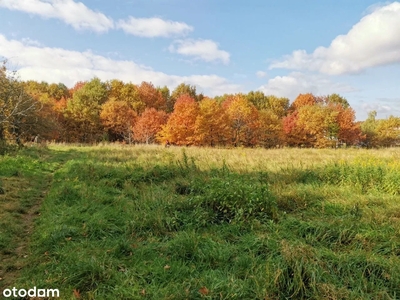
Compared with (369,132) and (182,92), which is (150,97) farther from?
(369,132)

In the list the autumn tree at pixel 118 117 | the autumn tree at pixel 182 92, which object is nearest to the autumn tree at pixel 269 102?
the autumn tree at pixel 182 92

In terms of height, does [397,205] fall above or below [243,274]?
above

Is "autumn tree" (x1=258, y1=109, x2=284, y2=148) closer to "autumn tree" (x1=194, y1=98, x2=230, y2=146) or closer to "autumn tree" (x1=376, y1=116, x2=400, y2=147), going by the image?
"autumn tree" (x1=194, y1=98, x2=230, y2=146)

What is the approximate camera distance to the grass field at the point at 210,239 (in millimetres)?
Result: 3762

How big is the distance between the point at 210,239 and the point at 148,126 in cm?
4262

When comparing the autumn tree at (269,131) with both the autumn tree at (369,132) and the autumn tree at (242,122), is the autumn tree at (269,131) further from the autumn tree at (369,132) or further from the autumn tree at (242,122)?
the autumn tree at (369,132)

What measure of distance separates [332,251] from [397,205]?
10.1ft

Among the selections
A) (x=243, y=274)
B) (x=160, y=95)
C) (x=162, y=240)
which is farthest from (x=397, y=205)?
(x=160, y=95)

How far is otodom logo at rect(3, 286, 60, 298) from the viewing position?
3.76 m

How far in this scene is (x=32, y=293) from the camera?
380 cm

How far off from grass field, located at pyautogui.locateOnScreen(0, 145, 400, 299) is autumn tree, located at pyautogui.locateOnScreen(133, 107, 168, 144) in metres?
37.4

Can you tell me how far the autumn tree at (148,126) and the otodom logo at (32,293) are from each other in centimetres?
4255

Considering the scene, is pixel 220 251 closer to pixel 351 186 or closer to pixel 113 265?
pixel 113 265

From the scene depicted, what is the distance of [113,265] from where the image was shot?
4.31 m
